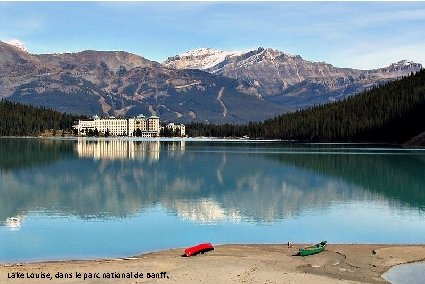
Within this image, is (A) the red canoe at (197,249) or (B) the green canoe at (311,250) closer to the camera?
(B) the green canoe at (311,250)

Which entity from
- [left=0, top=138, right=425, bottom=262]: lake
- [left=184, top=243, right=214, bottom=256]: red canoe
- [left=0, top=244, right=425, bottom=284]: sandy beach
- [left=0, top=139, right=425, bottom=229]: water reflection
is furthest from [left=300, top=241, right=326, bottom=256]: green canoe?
[left=0, top=139, right=425, bottom=229]: water reflection

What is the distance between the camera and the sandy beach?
3322cm

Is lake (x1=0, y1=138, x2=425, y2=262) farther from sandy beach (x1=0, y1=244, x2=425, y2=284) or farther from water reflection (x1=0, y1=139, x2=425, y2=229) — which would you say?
sandy beach (x1=0, y1=244, x2=425, y2=284)

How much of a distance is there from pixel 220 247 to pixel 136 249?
612 cm

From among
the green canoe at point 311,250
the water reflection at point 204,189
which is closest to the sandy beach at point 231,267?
the green canoe at point 311,250

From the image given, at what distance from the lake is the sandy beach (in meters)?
5.19

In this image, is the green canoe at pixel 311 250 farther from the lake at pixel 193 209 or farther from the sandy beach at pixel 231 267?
the lake at pixel 193 209

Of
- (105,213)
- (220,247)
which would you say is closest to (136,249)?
(220,247)

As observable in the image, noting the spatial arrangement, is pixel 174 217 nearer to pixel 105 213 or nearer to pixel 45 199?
pixel 105 213

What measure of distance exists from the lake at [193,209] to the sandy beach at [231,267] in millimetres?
5194

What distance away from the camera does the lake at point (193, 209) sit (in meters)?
48.5

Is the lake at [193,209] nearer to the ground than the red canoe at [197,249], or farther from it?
nearer to the ground

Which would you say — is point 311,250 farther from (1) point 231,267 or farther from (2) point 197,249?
(2) point 197,249

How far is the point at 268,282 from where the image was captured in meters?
32.5
